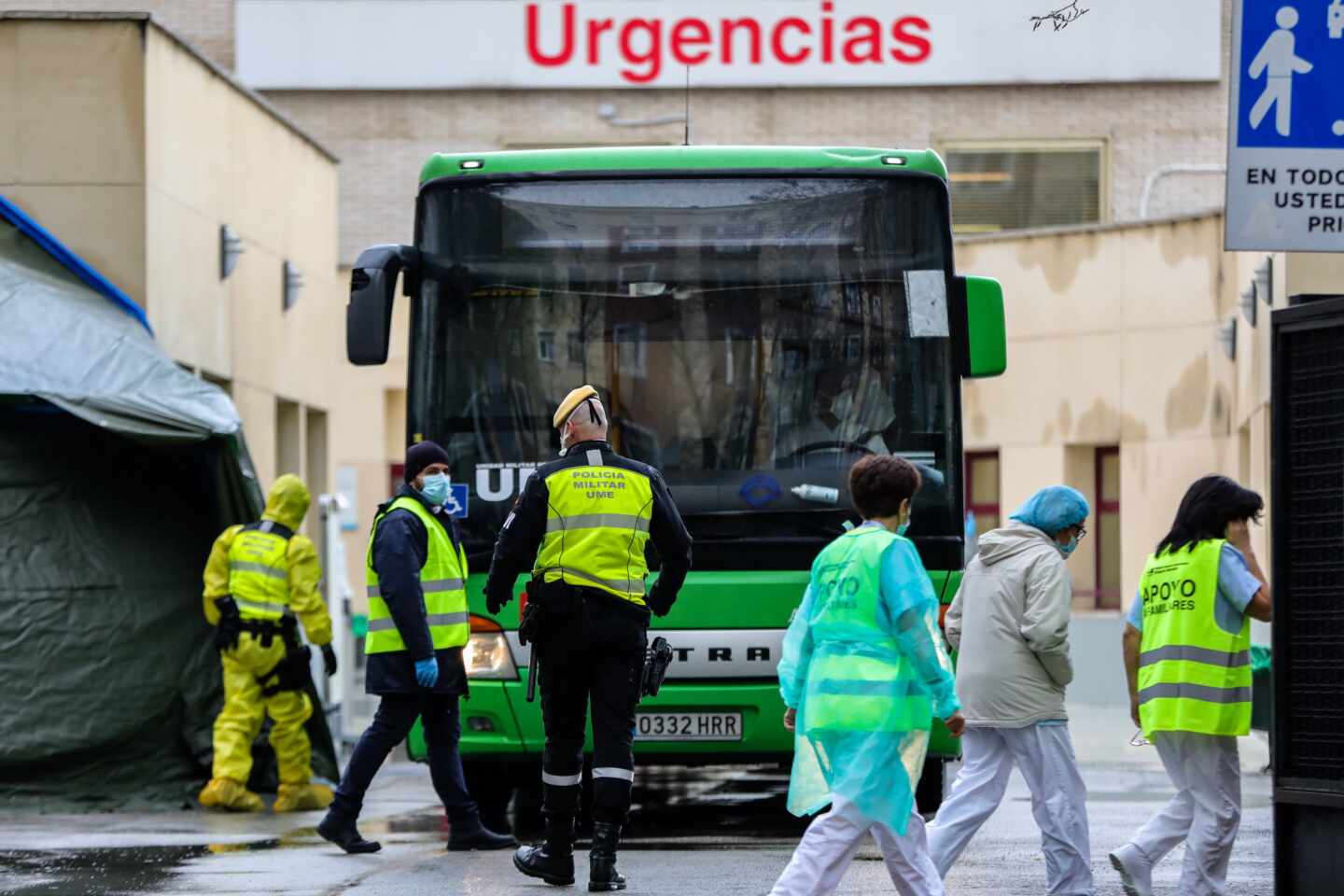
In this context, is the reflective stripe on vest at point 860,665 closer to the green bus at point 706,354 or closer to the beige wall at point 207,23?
the green bus at point 706,354

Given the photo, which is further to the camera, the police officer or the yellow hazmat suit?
the yellow hazmat suit

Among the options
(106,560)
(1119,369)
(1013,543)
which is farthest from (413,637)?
(1119,369)

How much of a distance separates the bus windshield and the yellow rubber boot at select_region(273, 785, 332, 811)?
9.48 feet

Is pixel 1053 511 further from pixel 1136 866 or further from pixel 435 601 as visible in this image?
pixel 435 601

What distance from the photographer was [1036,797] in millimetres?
8508

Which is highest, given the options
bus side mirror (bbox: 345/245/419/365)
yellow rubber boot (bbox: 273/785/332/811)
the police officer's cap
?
bus side mirror (bbox: 345/245/419/365)

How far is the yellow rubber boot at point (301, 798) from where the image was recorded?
1278 centimetres

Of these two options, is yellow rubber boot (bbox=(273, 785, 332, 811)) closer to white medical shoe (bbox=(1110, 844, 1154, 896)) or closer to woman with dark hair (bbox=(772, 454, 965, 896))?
white medical shoe (bbox=(1110, 844, 1154, 896))

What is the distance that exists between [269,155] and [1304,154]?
1300cm

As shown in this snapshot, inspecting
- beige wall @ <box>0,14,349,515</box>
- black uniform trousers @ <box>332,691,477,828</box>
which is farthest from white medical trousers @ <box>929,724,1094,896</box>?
beige wall @ <box>0,14,349,515</box>

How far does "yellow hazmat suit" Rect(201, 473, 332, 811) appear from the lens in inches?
496

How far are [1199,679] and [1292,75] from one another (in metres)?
2.34

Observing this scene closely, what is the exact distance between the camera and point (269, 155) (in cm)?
1884

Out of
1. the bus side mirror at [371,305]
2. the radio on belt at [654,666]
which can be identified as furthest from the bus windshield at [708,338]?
the radio on belt at [654,666]
